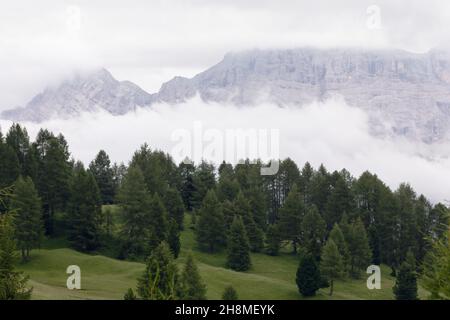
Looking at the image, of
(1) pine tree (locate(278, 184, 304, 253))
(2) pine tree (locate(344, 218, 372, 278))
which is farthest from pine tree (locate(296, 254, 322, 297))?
(1) pine tree (locate(278, 184, 304, 253))

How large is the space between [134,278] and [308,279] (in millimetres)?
22707

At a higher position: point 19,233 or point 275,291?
point 19,233

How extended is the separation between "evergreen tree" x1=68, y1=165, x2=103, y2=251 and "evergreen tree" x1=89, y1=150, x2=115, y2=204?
21604 millimetres

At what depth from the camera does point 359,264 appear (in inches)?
3501

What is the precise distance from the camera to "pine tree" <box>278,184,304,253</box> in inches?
3816

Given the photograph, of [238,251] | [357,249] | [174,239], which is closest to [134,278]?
[174,239]

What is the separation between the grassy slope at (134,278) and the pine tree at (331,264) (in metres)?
2.65

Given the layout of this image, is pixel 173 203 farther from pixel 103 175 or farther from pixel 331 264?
pixel 331 264

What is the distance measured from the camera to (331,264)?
7606 centimetres

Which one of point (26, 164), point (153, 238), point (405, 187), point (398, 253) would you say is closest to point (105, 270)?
point (153, 238)

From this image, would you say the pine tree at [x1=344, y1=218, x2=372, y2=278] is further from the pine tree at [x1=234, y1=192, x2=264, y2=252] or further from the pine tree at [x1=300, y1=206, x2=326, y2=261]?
the pine tree at [x1=234, y1=192, x2=264, y2=252]

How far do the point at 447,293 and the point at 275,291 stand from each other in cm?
5460

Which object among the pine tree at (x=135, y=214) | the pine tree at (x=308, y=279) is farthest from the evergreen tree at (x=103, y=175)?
the pine tree at (x=308, y=279)
